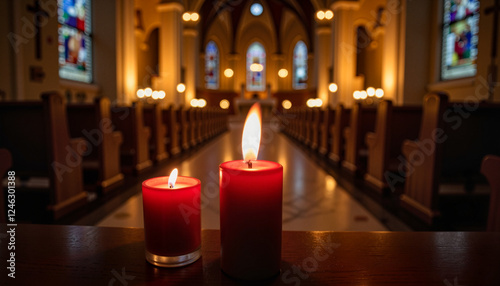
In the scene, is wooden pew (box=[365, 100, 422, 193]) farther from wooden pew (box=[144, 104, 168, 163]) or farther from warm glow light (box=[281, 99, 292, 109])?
warm glow light (box=[281, 99, 292, 109])

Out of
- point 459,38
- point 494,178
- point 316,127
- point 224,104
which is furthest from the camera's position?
point 224,104

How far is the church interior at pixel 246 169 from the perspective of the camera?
0.48 meters

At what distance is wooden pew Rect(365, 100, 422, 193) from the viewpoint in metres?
3.61

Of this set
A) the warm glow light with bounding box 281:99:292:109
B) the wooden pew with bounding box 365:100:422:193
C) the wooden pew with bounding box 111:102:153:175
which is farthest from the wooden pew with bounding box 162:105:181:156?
the warm glow light with bounding box 281:99:292:109

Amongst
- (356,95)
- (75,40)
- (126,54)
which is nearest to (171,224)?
(75,40)

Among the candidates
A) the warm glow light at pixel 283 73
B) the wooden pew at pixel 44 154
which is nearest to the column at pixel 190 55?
the warm glow light at pixel 283 73

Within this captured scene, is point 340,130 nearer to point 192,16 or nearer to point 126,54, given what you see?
point 126,54

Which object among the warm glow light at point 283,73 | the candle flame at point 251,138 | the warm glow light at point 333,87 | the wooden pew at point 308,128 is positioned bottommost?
the wooden pew at point 308,128

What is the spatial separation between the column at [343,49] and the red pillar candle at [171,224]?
12.4m

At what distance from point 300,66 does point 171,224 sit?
23.0m

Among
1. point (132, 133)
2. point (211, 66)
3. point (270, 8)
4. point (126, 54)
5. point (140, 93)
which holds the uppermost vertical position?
point (270, 8)

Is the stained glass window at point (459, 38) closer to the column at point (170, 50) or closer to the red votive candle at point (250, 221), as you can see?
the red votive candle at point (250, 221)

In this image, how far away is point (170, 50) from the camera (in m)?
12.4

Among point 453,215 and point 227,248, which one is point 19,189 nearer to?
point 227,248
